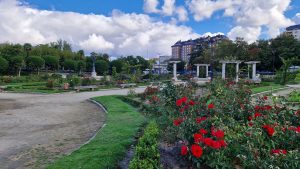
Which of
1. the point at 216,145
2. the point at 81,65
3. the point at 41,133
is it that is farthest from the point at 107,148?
the point at 81,65

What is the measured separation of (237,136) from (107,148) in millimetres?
3175

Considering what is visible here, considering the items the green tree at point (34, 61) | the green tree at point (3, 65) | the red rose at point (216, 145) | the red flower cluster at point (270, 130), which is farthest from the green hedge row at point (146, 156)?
the green tree at point (34, 61)

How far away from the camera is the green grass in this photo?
203 inches

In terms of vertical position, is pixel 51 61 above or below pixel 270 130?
above

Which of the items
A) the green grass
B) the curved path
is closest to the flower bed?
the green grass

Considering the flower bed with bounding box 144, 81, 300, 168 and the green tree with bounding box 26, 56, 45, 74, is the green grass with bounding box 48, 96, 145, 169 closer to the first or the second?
the flower bed with bounding box 144, 81, 300, 168

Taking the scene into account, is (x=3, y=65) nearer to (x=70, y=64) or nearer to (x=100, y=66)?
(x=70, y=64)

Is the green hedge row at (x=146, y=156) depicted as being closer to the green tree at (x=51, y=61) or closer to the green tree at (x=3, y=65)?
the green tree at (x=3, y=65)

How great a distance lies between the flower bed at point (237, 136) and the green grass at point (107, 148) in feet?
3.74

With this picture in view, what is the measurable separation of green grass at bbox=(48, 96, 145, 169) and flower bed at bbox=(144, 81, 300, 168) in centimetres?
114

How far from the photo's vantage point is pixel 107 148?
6141mm

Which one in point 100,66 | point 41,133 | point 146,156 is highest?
point 100,66

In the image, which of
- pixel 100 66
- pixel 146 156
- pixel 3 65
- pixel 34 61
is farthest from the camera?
pixel 100 66

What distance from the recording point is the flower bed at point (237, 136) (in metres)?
3.31
